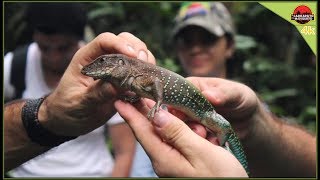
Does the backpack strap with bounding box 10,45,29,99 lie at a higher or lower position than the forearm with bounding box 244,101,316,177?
higher

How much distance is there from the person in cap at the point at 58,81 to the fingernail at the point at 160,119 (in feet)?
4.08

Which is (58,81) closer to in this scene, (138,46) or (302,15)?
(138,46)

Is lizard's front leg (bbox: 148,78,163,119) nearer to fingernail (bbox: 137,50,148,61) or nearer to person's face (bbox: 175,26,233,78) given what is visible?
fingernail (bbox: 137,50,148,61)

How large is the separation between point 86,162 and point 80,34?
2.77ft

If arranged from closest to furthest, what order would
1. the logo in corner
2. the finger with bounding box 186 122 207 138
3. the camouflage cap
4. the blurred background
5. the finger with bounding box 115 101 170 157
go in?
the finger with bounding box 115 101 170 157
the finger with bounding box 186 122 207 138
the logo in corner
the camouflage cap
the blurred background

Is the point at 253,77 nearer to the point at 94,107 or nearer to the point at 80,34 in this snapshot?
the point at 80,34

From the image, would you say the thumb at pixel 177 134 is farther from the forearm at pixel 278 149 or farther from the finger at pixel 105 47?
the forearm at pixel 278 149

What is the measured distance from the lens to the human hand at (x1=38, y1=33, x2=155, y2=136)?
84.7 inches

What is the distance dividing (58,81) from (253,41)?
132 inches

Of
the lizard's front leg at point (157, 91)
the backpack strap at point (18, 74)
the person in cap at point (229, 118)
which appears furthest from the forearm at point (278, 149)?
the backpack strap at point (18, 74)

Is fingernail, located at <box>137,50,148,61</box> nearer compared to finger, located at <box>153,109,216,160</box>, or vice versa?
finger, located at <box>153,109,216,160</box>

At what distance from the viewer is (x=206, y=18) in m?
3.79

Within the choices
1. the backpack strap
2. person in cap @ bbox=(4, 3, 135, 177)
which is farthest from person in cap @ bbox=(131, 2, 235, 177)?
the backpack strap

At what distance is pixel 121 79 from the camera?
2158 mm
